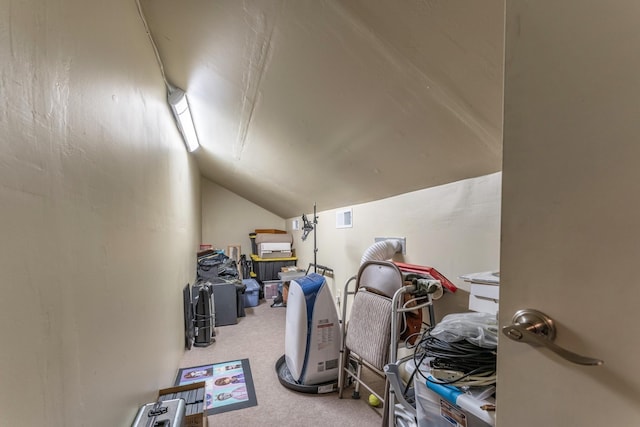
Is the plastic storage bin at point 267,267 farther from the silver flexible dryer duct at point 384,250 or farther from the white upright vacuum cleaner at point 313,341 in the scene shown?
the silver flexible dryer duct at point 384,250

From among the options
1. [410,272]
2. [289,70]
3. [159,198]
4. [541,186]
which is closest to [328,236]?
[410,272]

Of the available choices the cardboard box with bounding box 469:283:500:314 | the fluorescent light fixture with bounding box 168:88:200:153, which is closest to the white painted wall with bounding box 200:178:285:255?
the fluorescent light fixture with bounding box 168:88:200:153

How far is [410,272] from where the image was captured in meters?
2.02

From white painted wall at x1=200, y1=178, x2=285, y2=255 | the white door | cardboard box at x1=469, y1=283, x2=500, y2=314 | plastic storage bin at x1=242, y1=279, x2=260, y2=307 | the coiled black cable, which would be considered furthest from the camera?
white painted wall at x1=200, y1=178, x2=285, y2=255

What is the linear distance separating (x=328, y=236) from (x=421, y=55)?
3196 mm

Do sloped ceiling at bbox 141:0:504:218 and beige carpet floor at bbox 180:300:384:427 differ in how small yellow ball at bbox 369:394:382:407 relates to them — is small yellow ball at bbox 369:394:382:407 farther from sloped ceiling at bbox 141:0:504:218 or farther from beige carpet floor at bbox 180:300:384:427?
sloped ceiling at bbox 141:0:504:218

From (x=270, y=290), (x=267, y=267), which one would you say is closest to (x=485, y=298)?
(x=270, y=290)

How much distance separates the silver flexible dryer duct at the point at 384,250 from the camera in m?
2.35

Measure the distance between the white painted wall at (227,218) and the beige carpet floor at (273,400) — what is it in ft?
10.9

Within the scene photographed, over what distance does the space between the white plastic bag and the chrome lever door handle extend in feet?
1.61

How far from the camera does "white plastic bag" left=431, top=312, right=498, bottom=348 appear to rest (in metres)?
1.03

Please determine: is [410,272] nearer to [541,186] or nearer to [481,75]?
[481,75]

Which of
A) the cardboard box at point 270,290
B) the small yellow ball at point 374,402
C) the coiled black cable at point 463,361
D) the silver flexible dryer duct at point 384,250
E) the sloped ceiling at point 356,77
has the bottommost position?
the cardboard box at point 270,290

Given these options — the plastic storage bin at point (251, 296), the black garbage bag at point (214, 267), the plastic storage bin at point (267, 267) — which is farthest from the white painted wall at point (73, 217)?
the plastic storage bin at point (267, 267)
